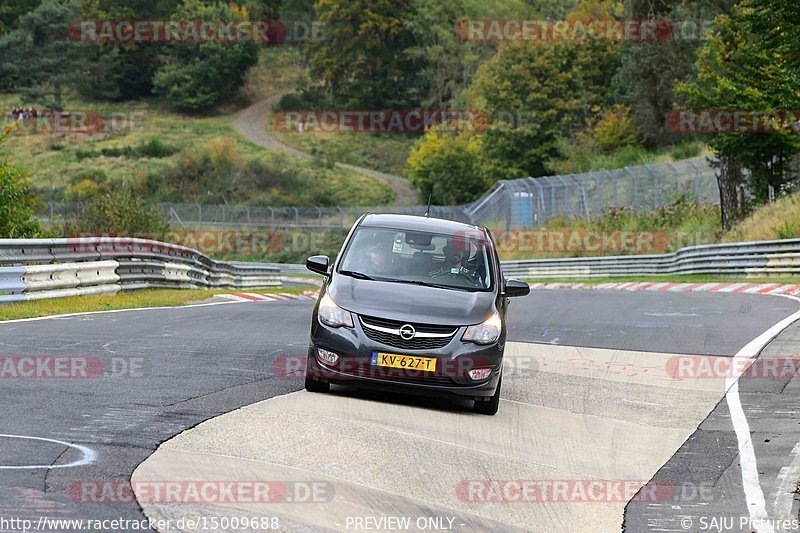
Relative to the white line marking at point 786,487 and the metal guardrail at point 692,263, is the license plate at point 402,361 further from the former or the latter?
the metal guardrail at point 692,263

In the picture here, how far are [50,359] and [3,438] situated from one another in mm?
4067

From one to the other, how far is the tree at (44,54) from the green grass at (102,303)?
326 ft

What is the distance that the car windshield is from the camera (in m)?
11.0

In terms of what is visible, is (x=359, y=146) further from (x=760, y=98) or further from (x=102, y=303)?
(x=102, y=303)

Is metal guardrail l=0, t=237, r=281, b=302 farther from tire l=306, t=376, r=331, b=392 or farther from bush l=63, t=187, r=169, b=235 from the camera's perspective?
tire l=306, t=376, r=331, b=392

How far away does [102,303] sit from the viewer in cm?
1978

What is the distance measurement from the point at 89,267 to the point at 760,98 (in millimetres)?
21588

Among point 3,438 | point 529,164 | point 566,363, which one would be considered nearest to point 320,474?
point 3,438

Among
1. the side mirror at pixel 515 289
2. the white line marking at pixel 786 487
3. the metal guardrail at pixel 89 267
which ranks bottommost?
the metal guardrail at pixel 89 267

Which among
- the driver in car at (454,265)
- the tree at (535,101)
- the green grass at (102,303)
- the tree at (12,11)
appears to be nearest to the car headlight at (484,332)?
the driver in car at (454,265)

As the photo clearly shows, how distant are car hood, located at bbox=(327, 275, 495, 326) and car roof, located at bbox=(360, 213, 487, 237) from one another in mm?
1044

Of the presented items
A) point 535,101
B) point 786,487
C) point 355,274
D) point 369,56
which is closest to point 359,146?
point 369,56

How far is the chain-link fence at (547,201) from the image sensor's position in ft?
150

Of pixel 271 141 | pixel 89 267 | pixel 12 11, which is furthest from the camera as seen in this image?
pixel 12 11
